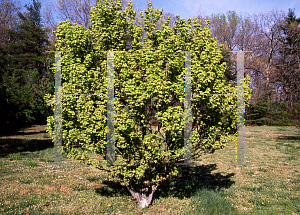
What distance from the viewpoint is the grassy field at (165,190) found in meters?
5.48

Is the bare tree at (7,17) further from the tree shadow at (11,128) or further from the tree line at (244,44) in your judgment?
the tree shadow at (11,128)

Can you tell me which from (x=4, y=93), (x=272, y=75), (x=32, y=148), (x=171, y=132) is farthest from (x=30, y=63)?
(x=272, y=75)

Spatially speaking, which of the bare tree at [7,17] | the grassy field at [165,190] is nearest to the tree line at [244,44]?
the bare tree at [7,17]

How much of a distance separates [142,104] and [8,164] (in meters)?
7.82

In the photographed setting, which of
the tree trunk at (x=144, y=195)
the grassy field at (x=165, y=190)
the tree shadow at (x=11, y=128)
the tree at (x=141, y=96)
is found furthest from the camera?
the tree shadow at (x=11, y=128)

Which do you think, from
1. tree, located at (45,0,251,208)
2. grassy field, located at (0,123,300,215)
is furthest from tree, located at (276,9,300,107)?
tree, located at (45,0,251,208)

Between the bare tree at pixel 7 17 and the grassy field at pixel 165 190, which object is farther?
the bare tree at pixel 7 17

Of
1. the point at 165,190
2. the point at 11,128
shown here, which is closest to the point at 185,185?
the point at 165,190

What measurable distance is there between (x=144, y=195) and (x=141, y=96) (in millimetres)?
2772

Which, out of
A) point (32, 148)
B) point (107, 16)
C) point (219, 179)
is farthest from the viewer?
point (32, 148)

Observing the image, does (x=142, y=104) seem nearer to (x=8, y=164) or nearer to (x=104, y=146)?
(x=104, y=146)

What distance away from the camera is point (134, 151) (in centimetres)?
528

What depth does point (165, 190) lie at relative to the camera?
7.09m

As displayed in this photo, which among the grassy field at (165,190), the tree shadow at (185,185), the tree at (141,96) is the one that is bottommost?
the tree shadow at (185,185)
